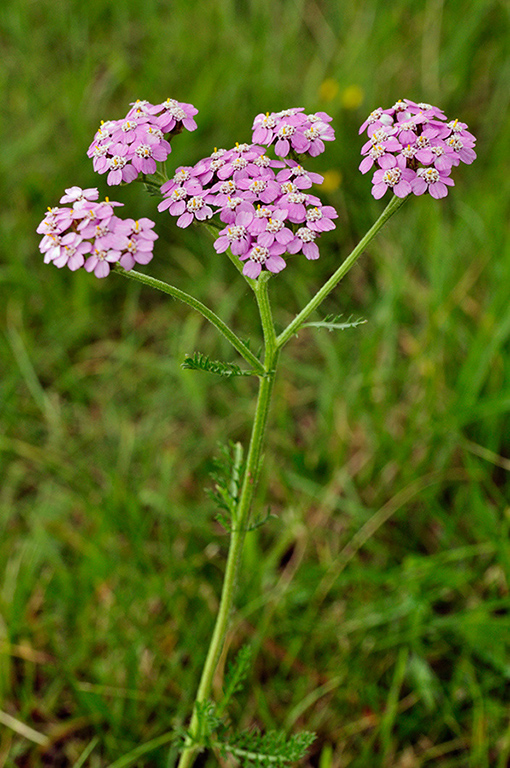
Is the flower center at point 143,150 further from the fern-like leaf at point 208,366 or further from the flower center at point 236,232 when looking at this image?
the fern-like leaf at point 208,366

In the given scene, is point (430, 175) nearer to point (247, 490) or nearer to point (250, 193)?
point (250, 193)

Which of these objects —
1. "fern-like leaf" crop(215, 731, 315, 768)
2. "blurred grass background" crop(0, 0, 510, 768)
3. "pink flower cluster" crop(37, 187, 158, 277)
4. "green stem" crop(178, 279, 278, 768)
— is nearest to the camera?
"pink flower cluster" crop(37, 187, 158, 277)

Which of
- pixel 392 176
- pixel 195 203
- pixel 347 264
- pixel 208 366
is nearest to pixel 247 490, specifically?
pixel 208 366

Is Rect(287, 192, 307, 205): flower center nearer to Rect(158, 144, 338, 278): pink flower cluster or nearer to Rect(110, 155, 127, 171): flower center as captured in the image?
Rect(158, 144, 338, 278): pink flower cluster

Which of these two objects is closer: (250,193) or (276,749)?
(250,193)

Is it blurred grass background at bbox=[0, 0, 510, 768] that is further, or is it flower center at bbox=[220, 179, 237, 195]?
blurred grass background at bbox=[0, 0, 510, 768]

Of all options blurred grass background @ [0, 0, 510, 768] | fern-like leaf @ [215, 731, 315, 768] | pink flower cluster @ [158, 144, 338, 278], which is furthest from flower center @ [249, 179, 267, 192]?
blurred grass background @ [0, 0, 510, 768]

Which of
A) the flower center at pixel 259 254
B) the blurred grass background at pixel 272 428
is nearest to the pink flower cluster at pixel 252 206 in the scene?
the flower center at pixel 259 254
